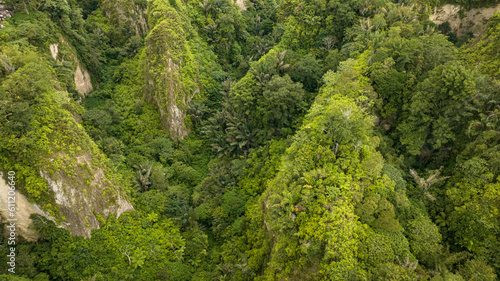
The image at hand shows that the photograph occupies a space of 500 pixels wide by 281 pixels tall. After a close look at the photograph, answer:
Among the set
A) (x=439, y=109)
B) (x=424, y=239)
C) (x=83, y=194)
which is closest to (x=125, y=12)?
(x=83, y=194)

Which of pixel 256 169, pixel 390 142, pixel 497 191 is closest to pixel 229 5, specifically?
pixel 256 169

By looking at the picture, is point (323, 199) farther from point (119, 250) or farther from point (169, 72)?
point (169, 72)

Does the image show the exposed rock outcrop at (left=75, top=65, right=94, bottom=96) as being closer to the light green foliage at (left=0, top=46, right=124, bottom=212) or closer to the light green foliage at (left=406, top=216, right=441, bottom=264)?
the light green foliage at (left=0, top=46, right=124, bottom=212)

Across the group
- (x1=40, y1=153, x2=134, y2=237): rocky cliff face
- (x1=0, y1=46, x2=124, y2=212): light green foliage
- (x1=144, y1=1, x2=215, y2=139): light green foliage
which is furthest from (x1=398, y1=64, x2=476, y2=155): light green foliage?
(x1=0, y1=46, x2=124, y2=212): light green foliage

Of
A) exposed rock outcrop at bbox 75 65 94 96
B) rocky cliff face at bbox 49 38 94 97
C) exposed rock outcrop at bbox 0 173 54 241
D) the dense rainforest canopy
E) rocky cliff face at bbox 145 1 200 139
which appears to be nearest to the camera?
the dense rainforest canopy

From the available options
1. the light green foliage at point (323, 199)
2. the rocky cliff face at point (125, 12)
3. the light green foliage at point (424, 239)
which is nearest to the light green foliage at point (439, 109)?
the light green foliage at point (323, 199)

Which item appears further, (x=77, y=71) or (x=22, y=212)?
(x=77, y=71)

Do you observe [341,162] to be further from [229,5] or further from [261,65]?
[229,5]

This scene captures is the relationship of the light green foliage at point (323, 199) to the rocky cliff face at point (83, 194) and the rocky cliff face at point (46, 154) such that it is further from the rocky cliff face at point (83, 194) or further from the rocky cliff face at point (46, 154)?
the rocky cliff face at point (46, 154)

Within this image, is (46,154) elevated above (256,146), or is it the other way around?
(46,154)

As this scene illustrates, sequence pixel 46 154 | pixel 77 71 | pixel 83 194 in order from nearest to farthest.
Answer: pixel 46 154 → pixel 83 194 → pixel 77 71
